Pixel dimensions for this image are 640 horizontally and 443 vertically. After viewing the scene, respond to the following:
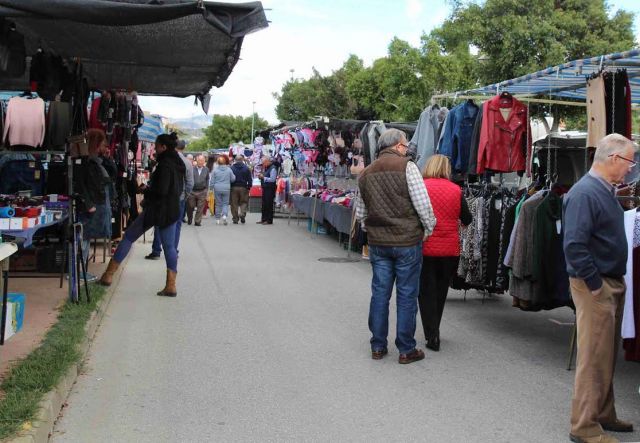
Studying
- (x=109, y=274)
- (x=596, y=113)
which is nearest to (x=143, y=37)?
(x=109, y=274)

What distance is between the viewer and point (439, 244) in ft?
23.0

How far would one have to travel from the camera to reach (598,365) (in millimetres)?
4680

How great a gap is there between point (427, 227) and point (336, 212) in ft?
30.3

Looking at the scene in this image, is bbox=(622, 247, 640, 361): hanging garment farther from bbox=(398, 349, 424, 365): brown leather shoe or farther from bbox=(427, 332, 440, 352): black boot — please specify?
bbox=(427, 332, 440, 352): black boot

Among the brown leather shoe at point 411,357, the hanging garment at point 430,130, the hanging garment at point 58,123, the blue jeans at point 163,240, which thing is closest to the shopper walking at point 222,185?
the blue jeans at point 163,240

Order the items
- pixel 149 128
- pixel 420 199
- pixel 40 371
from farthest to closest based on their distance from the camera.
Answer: pixel 149 128 → pixel 420 199 → pixel 40 371

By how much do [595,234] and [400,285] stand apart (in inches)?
88.0

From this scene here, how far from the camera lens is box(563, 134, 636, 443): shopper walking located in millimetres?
4656

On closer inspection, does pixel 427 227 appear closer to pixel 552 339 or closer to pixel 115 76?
pixel 552 339

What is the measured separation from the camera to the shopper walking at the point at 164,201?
920cm

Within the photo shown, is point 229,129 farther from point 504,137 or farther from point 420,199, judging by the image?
point 420,199

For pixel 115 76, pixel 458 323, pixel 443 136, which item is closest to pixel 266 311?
pixel 458 323

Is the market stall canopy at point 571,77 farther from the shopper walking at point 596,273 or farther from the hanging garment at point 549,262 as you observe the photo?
the shopper walking at point 596,273

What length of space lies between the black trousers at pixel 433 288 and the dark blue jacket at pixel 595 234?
7.88 ft
